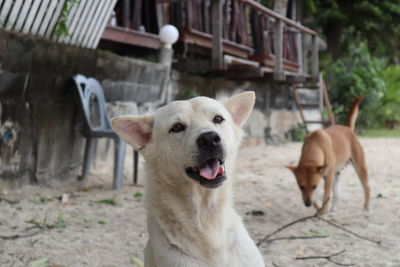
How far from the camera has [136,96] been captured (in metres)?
7.59

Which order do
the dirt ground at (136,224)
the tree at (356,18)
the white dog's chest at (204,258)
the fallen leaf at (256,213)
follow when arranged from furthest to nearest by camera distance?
the tree at (356,18), the fallen leaf at (256,213), the dirt ground at (136,224), the white dog's chest at (204,258)

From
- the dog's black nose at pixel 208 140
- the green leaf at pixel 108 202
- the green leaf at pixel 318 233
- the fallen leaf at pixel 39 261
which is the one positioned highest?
the dog's black nose at pixel 208 140

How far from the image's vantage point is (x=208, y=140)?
7.89 ft

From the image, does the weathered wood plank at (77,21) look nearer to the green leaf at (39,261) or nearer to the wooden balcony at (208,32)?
the wooden balcony at (208,32)

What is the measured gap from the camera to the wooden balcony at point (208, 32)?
845 cm

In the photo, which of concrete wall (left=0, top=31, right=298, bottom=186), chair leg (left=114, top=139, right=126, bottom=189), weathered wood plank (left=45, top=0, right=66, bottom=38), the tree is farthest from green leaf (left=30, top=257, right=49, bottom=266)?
the tree

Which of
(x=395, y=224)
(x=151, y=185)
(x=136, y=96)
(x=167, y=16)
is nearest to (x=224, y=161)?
(x=151, y=185)

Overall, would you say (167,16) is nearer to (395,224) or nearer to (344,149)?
(344,149)

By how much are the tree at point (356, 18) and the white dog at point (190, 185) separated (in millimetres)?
15929

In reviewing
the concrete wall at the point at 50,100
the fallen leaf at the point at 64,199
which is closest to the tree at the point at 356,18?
the concrete wall at the point at 50,100

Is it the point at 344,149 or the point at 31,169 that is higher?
the point at 344,149

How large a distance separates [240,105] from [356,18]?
1726 centimetres

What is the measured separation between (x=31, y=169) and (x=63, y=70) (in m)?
1.33

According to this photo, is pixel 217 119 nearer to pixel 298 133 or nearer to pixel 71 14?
pixel 71 14
